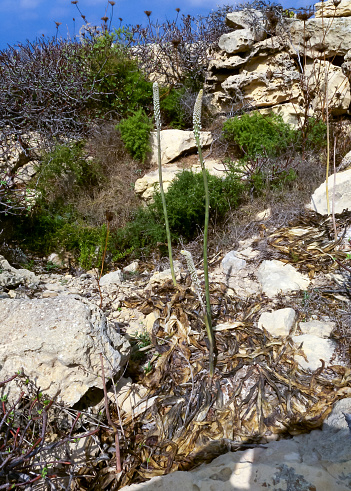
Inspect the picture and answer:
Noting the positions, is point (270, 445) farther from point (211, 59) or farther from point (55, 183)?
point (211, 59)

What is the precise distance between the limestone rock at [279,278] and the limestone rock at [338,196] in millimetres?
1199

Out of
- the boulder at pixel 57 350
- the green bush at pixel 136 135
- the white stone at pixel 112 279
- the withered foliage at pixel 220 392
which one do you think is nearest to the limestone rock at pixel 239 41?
the green bush at pixel 136 135

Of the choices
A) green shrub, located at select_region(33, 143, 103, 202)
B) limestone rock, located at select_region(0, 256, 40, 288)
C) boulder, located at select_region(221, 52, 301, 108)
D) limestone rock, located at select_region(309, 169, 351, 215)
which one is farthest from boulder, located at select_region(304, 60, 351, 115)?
limestone rock, located at select_region(0, 256, 40, 288)

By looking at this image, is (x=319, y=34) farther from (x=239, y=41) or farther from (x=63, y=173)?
(x=63, y=173)

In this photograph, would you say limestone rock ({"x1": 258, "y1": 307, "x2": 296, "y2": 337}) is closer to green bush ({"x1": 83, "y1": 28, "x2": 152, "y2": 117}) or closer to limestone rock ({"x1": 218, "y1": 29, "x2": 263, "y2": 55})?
green bush ({"x1": 83, "y1": 28, "x2": 152, "y2": 117})

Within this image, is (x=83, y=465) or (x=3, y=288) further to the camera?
(x=3, y=288)

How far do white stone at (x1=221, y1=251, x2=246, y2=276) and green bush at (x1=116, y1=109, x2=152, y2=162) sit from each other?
10.9ft

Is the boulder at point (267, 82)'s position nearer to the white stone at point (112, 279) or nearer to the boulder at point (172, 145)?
the boulder at point (172, 145)

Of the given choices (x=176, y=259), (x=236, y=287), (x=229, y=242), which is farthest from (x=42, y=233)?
(x=236, y=287)

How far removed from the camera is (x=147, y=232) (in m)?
4.79

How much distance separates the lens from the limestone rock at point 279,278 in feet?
10.7

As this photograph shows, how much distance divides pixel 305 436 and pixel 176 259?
2.65 metres

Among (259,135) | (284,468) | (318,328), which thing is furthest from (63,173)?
(284,468)

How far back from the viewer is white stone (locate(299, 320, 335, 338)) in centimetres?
272
